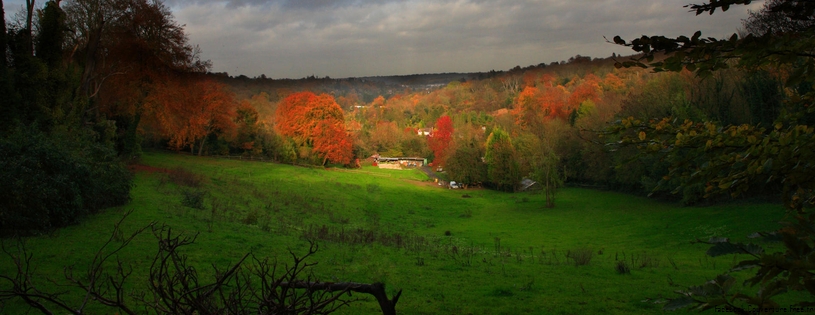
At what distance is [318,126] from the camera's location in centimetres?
5922

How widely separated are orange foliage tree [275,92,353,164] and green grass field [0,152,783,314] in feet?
33.0

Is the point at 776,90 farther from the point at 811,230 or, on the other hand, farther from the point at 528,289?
the point at 811,230

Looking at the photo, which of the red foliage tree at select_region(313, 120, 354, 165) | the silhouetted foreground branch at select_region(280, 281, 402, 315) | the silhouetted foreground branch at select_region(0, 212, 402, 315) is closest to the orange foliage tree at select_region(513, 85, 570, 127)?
the red foliage tree at select_region(313, 120, 354, 165)


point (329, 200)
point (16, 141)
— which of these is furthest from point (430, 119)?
point (16, 141)

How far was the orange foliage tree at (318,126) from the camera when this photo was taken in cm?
5938

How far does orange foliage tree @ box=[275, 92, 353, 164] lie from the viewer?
59.4m

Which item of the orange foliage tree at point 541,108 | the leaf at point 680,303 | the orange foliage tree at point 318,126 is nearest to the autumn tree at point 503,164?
the orange foliage tree at point 541,108

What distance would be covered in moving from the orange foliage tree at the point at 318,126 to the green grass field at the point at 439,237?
33.0ft

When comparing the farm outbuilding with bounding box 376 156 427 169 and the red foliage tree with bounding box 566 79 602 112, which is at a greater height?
the red foliage tree with bounding box 566 79 602 112

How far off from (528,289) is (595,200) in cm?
3885

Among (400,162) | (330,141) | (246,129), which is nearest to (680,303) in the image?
(330,141)

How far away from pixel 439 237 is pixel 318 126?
37.1 meters

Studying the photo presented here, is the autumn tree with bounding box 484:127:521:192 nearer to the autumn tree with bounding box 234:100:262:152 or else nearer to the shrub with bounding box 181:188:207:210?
the autumn tree with bounding box 234:100:262:152

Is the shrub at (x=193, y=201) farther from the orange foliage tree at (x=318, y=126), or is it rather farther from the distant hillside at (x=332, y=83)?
the distant hillside at (x=332, y=83)
